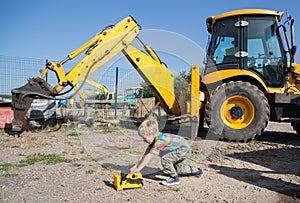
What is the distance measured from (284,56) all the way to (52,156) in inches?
206

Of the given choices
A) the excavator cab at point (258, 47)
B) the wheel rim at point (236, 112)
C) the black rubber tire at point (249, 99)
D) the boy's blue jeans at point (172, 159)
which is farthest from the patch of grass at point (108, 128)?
the boy's blue jeans at point (172, 159)

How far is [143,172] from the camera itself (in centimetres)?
390

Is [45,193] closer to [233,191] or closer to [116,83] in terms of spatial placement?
[233,191]

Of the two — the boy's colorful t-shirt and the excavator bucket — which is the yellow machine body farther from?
the excavator bucket

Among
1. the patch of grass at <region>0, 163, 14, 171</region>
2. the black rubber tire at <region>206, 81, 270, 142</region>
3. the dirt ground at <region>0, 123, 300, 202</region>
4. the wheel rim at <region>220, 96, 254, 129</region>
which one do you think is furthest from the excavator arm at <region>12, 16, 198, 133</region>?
the patch of grass at <region>0, 163, 14, 171</region>

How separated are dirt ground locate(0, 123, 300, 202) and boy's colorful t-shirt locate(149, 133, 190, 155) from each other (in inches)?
16.3

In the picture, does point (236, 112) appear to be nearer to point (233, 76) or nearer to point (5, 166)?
point (233, 76)

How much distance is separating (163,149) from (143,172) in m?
0.59

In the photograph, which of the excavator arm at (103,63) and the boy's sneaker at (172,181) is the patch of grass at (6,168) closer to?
the boy's sneaker at (172,181)

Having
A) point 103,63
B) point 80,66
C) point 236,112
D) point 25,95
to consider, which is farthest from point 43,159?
point 236,112

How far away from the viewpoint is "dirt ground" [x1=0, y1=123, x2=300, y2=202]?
3.01 meters

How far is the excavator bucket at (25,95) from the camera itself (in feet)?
20.2

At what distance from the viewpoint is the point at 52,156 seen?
15.2 feet

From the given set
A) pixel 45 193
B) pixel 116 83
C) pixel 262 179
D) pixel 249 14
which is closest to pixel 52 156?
pixel 45 193
